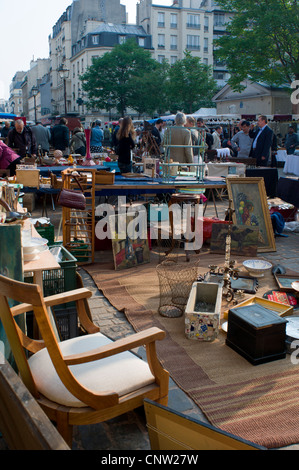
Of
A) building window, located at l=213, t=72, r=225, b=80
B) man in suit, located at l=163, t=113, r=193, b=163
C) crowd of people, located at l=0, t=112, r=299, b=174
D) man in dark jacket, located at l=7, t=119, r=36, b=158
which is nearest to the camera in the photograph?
crowd of people, located at l=0, t=112, r=299, b=174

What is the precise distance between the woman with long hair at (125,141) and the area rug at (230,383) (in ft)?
13.7

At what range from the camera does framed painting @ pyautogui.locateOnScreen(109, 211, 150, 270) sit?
5.75 m

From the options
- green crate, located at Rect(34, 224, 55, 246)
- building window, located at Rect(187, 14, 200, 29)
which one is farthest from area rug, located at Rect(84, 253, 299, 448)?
building window, located at Rect(187, 14, 200, 29)

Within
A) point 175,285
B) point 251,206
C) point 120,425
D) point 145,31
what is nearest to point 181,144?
point 251,206

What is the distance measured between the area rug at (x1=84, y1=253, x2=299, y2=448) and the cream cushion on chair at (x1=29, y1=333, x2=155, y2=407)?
74cm

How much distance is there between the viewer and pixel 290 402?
2.96 metres

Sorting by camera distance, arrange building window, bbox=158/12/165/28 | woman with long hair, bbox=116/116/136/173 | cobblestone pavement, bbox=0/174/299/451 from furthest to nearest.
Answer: building window, bbox=158/12/165/28, woman with long hair, bbox=116/116/136/173, cobblestone pavement, bbox=0/174/299/451

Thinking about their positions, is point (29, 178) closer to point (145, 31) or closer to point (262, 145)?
point (262, 145)

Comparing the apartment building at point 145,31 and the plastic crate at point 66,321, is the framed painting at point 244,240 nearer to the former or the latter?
the plastic crate at point 66,321

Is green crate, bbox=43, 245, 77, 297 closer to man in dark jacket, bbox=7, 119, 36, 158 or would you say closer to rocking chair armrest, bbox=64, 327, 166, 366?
rocking chair armrest, bbox=64, 327, 166, 366

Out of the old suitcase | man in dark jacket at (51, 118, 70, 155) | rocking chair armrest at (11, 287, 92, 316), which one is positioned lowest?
the old suitcase

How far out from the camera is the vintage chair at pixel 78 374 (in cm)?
202

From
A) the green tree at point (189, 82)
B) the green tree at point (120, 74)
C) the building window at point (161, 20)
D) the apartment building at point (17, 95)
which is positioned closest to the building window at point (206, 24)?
the building window at point (161, 20)

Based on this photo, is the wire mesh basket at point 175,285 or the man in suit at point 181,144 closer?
the wire mesh basket at point 175,285
